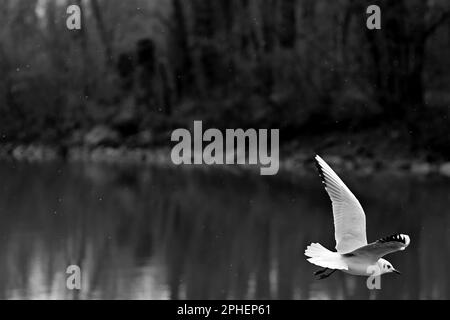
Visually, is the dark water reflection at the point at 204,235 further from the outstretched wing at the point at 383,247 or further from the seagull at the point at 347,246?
the outstretched wing at the point at 383,247

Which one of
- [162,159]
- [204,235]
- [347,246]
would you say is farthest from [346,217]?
[162,159]

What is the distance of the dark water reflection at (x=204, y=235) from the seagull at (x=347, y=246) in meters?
8.30

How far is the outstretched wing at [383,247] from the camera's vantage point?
20.8ft

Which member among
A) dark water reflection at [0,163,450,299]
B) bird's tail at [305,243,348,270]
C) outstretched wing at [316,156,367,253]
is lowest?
bird's tail at [305,243,348,270]

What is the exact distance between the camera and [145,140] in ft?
150

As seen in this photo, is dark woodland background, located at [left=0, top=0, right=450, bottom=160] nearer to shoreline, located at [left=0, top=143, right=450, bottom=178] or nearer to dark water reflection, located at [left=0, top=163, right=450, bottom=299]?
shoreline, located at [left=0, top=143, right=450, bottom=178]

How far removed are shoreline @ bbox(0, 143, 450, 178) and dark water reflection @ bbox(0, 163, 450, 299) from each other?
3.94 feet

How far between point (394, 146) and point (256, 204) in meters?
9.02

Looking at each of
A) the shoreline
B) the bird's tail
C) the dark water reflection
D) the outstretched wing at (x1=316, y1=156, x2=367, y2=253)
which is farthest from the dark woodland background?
the bird's tail

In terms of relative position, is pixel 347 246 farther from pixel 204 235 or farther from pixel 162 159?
pixel 162 159

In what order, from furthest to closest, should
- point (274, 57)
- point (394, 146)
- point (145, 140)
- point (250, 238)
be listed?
point (145, 140), point (274, 57), point (394, 146), point (250, 238)

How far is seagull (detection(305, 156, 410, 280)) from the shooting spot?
699 cm

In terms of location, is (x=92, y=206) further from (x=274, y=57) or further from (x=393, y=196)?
(x=274, y=57)
